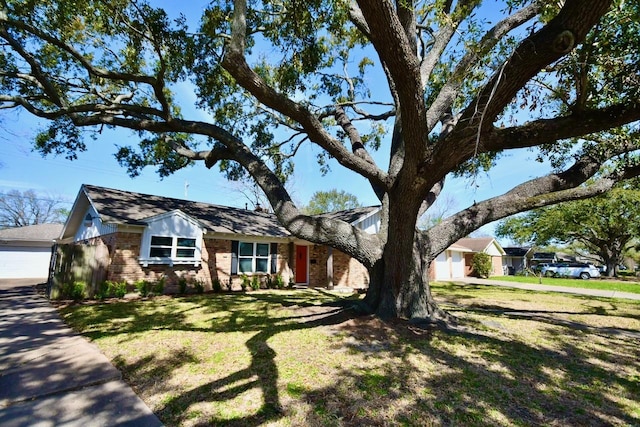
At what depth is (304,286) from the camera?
617 inches

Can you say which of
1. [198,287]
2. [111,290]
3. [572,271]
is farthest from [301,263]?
[572,271]

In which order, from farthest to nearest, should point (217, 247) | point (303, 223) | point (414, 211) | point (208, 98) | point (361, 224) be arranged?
point (361, 224) → point (217, 247) → point (208, 98) → point (303, 223) → point (414, 211)

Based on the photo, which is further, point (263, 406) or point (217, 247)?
point (217, 247)

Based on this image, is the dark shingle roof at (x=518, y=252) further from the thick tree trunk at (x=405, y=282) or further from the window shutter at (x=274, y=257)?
the thick tree trunk at (x=405, y=282)

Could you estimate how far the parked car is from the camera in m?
29.2

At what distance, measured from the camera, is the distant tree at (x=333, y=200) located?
4791 centimetres

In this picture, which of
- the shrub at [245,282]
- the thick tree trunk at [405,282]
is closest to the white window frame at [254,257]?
the shrub at [245,282]

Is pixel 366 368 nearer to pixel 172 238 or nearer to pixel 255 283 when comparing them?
pixel 255 283

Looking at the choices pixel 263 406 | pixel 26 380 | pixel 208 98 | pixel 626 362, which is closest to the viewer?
pixel 263 406

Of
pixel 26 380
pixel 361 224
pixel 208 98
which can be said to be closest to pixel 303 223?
pixel 26 380

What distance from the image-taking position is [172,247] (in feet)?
39.8

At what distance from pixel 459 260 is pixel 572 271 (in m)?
12.7

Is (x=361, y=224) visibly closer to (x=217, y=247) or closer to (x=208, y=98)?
(x=217, y=247)

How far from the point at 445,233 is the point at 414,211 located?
1995 millimetres
